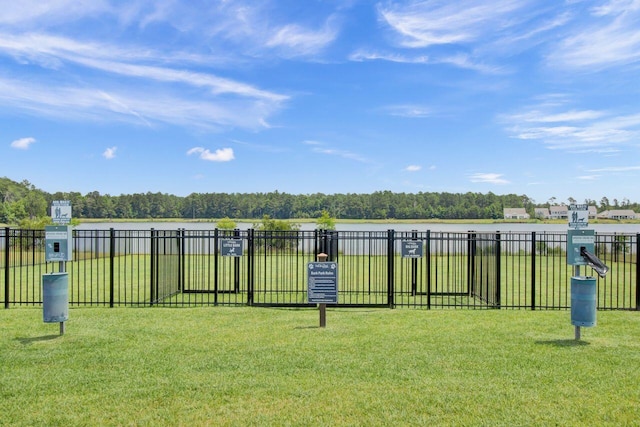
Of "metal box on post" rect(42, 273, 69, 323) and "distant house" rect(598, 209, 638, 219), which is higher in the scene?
"distant house" rect(598, 209, 638, 219)

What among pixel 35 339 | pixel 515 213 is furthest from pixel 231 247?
pixel 515 213

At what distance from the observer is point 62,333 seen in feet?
25.8

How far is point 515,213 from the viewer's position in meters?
61.7

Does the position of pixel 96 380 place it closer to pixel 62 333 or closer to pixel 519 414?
pixel 62 333

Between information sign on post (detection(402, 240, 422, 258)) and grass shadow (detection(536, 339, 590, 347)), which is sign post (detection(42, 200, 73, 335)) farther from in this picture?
grass shadow (detection(536, 339, 590, 347))

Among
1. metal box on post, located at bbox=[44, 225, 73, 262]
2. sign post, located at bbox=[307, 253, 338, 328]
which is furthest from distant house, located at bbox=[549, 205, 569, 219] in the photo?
metal box on post, located at bbox=[44, 225, 73, 262]

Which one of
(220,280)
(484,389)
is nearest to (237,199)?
(220,280)

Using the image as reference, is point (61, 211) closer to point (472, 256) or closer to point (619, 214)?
point (472, 256)

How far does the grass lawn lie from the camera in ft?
15.3

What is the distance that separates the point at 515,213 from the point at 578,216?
57.8m

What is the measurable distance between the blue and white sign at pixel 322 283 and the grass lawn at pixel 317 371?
0.53 meters

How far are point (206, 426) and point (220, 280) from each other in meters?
12.7

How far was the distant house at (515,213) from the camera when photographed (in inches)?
2336

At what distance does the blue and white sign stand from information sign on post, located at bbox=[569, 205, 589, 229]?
3.75 metres
